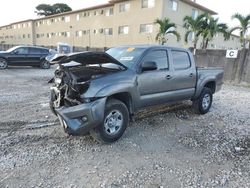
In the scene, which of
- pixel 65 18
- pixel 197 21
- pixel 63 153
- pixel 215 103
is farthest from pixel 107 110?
pixel 65 18

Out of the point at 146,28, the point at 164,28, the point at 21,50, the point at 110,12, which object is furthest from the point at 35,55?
the point at 110,12

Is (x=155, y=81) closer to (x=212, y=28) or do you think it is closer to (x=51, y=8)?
(x=212, y=28)

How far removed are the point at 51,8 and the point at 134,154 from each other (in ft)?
196

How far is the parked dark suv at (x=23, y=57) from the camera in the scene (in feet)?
48.7

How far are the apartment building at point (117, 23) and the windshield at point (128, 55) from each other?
1890cm

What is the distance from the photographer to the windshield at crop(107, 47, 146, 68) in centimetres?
455

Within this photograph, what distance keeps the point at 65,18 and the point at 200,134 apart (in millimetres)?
37519

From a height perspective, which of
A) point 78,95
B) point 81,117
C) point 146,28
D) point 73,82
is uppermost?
point 146,28

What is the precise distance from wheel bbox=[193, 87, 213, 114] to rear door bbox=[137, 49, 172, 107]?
4.71 feet

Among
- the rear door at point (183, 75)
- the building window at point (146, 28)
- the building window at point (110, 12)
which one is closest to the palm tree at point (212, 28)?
the building window at point (146, 28)

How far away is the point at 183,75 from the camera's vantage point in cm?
546

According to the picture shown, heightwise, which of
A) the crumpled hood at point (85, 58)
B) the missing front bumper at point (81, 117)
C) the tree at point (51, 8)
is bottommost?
the missing front bumper at point (81, 117)

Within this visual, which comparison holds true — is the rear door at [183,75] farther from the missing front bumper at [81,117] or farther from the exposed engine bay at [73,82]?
the missing front bumper at [81,117]

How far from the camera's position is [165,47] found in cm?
516
